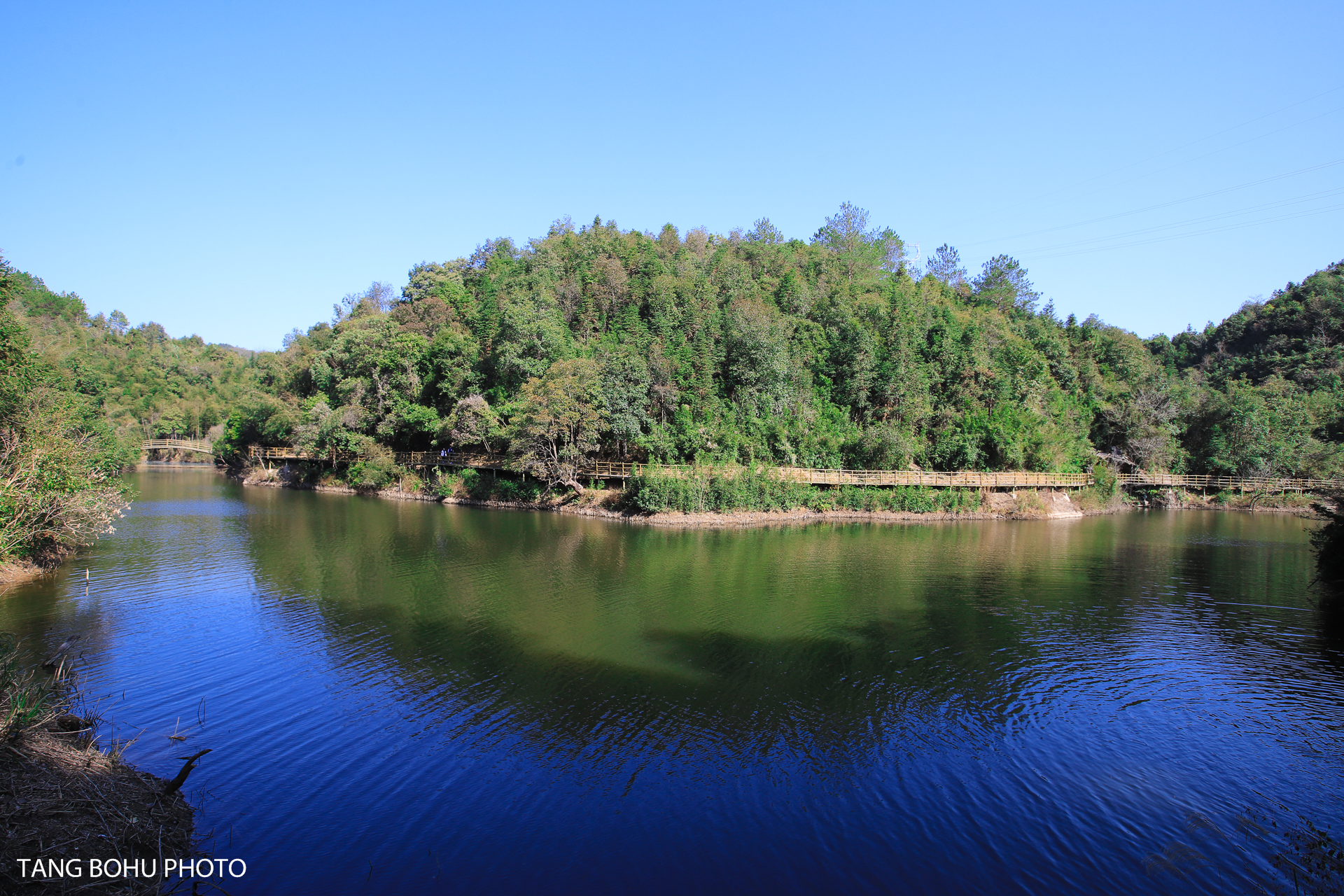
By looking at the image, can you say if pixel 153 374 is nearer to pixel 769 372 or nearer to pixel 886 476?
pixel 769 372

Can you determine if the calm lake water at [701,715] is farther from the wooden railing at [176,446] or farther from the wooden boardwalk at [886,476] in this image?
the wooden railing at [176,446]

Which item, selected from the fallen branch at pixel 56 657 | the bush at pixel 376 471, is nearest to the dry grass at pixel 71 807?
the fallen branch at pixel 56 657

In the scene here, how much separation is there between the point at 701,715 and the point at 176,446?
95.8 m

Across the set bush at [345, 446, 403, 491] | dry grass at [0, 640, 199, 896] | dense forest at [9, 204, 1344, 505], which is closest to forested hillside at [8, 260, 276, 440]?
dense forest at [9, 204, 1344, 505]

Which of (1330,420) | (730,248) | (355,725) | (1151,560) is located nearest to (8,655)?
(355,725)

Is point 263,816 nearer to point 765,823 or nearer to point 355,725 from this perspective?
point 355,725

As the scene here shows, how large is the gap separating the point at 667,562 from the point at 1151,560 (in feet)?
80.5

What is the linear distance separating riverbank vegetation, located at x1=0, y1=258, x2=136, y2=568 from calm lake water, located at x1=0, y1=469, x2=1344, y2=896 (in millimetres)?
1678

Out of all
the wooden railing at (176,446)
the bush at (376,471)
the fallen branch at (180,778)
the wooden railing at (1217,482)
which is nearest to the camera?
the fallen branch at (180,778)

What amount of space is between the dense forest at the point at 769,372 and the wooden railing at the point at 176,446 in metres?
8.84

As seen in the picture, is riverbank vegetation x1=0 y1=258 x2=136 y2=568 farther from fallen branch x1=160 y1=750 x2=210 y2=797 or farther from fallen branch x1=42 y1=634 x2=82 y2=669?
fallen branch x1=160 y1=750 x2=210 y2=797

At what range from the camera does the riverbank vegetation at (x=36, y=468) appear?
1977 cm

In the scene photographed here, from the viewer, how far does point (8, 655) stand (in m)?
12.3

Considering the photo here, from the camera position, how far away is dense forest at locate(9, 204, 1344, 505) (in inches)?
1884
